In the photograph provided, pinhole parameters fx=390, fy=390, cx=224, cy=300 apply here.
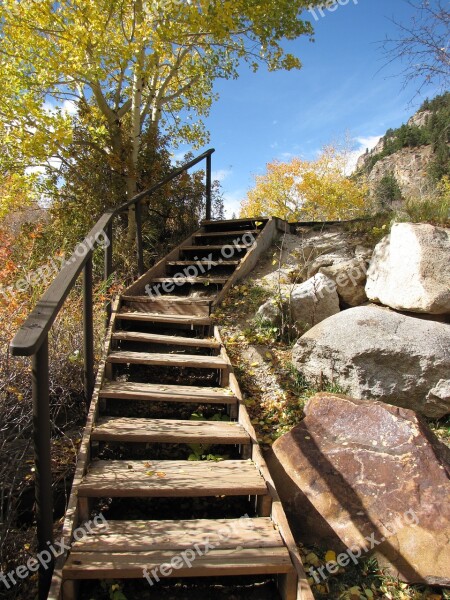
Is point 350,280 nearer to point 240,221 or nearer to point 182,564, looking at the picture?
point 240,221

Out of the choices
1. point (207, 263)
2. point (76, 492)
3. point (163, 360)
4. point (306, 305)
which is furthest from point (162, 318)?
point (76, 492)

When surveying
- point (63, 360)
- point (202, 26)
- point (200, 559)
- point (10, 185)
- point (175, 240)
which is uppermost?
point (202, 26)

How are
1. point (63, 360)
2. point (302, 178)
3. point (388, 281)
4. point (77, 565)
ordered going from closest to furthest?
point (77, 565), point (63, 360), point (388, 281), point (302, 178)

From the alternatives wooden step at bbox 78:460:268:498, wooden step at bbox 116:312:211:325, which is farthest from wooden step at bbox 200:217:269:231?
wooden step at bbox 78:460:268:498

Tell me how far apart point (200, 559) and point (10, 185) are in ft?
21.4

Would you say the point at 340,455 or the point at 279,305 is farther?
the point at 279,305

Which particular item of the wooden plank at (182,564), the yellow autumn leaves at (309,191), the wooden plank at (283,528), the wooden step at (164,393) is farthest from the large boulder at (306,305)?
the yellow autumn leaves at (309,191)

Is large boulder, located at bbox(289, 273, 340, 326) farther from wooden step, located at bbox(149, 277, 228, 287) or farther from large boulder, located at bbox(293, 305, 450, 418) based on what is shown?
wooden step, located at bbox(149, 277, 228, 287)

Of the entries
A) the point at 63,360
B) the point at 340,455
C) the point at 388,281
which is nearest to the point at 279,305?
the point at 388,281

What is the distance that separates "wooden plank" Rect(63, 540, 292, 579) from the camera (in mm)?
1671

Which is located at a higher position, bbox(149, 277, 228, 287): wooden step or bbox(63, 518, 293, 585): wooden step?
bbox(149, 277, 228, 287): wooden step

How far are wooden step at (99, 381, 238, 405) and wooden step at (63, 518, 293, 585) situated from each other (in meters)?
0.96

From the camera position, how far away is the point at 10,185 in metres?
6.40

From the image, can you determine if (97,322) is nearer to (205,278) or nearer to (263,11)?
(205,278)
